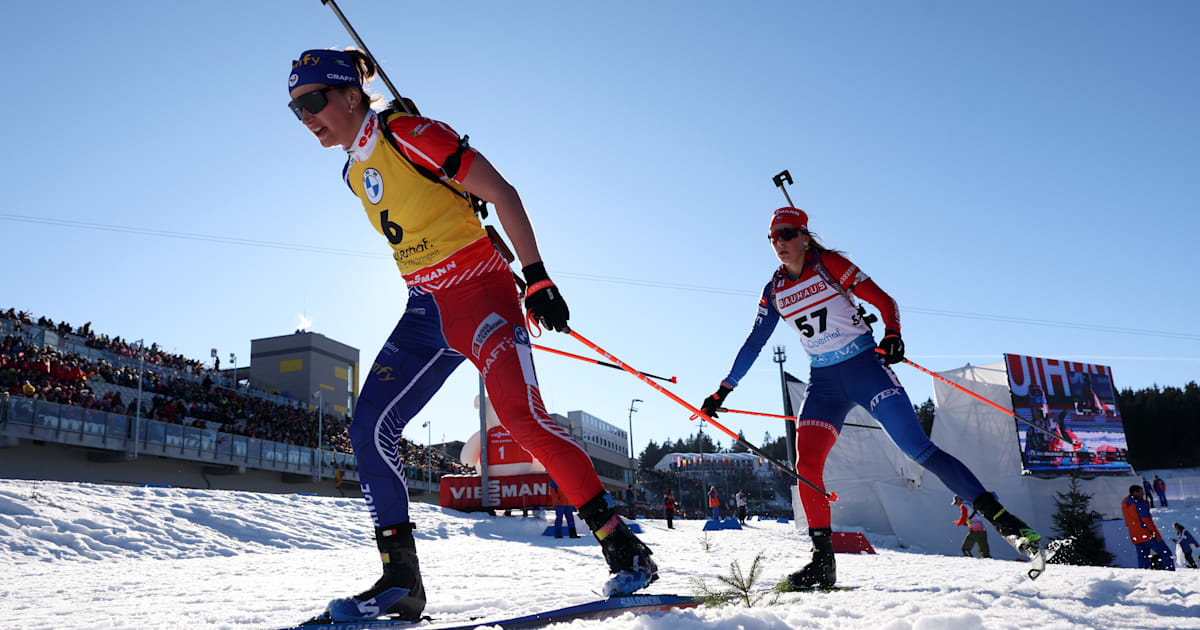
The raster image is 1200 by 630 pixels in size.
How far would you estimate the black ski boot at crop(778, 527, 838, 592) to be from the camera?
392 centimetres

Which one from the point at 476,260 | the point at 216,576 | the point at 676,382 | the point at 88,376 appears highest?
the point at 88,376

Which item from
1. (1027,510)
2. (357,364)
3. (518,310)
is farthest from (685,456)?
(518,310)

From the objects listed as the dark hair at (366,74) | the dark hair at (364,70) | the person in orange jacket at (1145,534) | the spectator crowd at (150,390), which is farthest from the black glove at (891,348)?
the spectator crowd at (150,390)

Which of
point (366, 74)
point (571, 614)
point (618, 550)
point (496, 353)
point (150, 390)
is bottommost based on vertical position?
point (571, 614)

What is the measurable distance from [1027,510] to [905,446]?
78.6 ft

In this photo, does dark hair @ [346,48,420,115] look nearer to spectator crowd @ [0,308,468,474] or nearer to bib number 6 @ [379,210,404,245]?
bib number 6 @ [379,210,404,245]

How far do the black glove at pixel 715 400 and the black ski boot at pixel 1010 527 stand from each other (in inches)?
58.7

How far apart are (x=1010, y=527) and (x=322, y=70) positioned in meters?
3.63

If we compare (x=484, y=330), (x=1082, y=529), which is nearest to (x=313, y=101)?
(x=484, y=330)

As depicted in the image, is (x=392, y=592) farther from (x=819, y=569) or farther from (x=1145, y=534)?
(x=1145, y=534)

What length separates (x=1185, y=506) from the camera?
111 ft

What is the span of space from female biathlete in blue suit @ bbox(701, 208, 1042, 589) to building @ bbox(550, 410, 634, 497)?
166 ft

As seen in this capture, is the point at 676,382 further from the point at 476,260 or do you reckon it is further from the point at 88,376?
the point at 88,376

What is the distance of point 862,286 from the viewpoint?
4.29 meters
